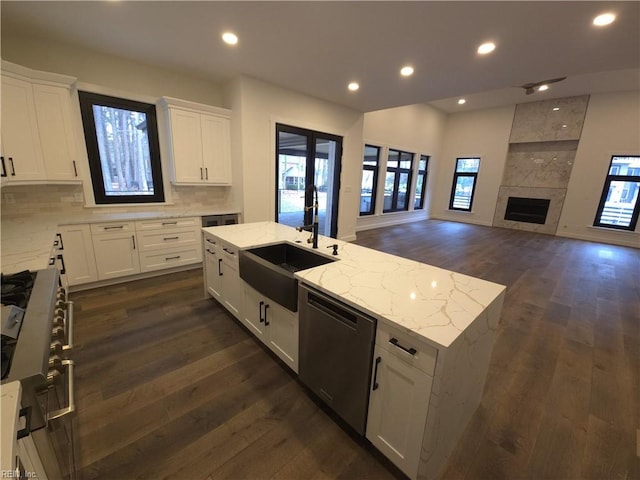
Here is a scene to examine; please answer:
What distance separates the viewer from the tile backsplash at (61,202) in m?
2.92

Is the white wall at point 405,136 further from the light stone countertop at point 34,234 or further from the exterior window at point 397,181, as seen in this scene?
the light stone countertop at point 34,234

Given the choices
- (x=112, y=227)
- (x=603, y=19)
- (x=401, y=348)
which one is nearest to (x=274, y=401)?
(x=401, y=348)

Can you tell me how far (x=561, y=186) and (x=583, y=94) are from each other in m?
2.33

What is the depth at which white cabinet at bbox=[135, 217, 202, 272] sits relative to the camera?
3.40 meters

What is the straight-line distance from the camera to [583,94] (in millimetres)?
6715

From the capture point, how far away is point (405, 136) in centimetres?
771

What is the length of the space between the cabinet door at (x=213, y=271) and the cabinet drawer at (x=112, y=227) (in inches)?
47.5

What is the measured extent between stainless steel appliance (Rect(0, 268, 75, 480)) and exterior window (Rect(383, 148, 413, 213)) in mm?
7365

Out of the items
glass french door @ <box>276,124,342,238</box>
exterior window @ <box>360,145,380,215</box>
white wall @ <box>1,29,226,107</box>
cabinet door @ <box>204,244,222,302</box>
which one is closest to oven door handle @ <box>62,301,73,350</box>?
cabinet door @ <box>204,244,222,302</box>

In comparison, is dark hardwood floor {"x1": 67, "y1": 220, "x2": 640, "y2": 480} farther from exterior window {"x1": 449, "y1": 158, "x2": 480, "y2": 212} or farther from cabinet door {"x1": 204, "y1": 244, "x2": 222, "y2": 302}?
exterior window {"x1": 449, "y1": 158, "x2": 480, "y2": 212}

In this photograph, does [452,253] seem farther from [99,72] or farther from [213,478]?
[99,72]

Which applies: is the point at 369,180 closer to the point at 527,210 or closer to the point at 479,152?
the point at 479,152

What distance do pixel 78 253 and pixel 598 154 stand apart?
35.6 feet

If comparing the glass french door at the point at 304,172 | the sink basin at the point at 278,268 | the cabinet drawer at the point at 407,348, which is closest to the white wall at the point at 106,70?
the glass french door at the point at 304,172
